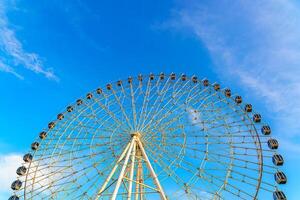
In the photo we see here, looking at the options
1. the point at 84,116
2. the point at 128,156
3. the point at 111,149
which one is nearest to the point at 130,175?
the point at 128,156

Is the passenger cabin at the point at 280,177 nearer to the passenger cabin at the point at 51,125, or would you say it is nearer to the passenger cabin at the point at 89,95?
the passenger cabin at the point at 89,95

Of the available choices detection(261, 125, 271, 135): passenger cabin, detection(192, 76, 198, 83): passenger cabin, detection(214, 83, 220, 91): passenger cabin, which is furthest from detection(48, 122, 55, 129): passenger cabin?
detection(261, 125, 271, 135): passenger cabin

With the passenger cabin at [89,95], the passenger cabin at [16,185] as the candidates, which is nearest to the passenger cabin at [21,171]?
A: the passenger cabin at [16,185]

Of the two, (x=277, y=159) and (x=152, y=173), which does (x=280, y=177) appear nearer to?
(x=277, y=159)

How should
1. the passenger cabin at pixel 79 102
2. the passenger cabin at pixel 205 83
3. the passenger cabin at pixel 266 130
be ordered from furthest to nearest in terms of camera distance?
the passenger cabin at pixel 79 102, the passenger cabin at pixel 205 83, the passenger cabin at pixel 266 130

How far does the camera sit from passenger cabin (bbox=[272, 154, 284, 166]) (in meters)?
22.0

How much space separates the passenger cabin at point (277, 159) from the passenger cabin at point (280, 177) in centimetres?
81

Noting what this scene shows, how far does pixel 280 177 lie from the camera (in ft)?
69.4

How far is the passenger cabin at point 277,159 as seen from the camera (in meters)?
22.0

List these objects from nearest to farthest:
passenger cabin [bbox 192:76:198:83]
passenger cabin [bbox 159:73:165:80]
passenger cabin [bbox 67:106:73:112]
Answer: passenger cabin [bbox 192:76:198:83] < passenger cabin [bbox 67:106:73:112] < passenger cabin [bbox 159:73:165:80]

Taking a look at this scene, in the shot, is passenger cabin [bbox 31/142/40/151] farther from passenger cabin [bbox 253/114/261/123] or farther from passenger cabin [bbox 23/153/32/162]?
passenger cabin [bbox 253/114/261/123]

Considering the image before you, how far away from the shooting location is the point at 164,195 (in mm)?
20547

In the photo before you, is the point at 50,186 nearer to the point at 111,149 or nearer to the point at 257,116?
the point at 111,149

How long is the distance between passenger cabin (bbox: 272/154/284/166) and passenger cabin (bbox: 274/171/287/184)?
0.81 metres
